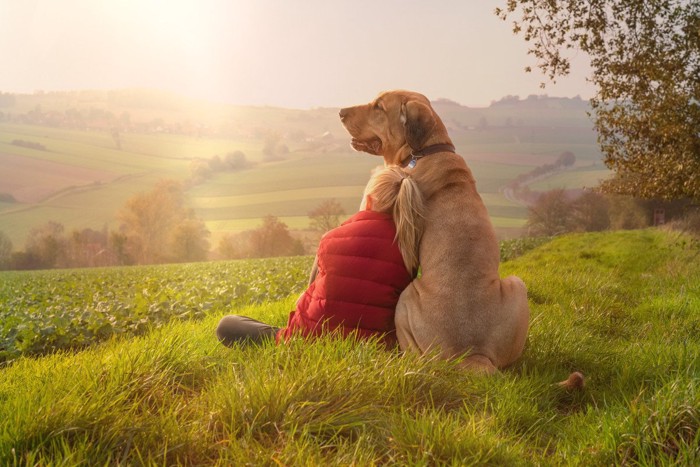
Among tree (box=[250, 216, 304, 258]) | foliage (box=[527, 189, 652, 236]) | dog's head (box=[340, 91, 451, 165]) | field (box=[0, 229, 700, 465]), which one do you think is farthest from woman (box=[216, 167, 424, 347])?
tree (box=[250, 216, 304, 258])

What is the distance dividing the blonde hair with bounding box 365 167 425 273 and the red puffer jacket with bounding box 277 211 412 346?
6 cm

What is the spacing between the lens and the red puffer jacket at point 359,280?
3.92 metres

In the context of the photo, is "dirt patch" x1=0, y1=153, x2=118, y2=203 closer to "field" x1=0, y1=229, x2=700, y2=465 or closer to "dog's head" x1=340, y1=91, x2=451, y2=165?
"dog's head" x1=340, y1=91, x2=451, y2=165

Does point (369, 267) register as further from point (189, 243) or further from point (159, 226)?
point (159, 226)

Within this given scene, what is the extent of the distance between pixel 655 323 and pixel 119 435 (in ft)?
18.7

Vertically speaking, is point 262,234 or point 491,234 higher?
point 491,234

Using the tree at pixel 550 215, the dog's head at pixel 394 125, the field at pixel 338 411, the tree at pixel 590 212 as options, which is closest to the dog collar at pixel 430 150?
the dog's head at pixel 394 125

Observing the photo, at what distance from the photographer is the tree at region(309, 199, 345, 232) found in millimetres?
54250

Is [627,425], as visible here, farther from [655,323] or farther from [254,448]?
[655,323]

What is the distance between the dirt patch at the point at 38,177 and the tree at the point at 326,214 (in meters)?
37.2

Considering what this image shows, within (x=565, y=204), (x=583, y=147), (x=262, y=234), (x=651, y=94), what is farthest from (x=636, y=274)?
(x=583, y=147)

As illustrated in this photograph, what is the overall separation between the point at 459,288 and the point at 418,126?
4.32ft

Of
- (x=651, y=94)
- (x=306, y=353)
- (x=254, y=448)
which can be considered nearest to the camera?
(x=254, y=448)

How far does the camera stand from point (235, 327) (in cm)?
472
